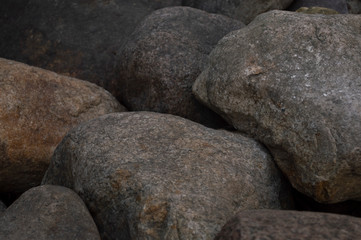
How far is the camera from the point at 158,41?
12.1ft

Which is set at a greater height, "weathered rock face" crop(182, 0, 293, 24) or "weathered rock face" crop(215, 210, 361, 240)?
"weathered rock face" crop(215, 210, 361, 240)

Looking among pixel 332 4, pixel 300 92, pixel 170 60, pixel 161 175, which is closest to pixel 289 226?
pixel 161 175

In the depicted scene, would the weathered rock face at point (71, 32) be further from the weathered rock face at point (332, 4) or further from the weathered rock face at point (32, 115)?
the weathered rock face at point (332, 4)

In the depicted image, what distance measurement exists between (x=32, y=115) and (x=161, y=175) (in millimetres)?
1276

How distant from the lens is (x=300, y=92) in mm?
2801

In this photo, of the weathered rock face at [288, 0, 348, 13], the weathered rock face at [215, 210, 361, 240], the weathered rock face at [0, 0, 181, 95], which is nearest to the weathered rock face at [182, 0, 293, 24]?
the weathered rock face at [0, 0, 181, 95]

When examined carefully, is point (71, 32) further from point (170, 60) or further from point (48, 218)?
point (48, 218)

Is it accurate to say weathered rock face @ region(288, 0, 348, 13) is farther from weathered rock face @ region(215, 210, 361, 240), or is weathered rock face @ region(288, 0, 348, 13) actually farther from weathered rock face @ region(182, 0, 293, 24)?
weathered rock face @ region(215, 210, 361, 240)

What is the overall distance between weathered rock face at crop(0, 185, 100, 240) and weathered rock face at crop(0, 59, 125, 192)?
2.31ft

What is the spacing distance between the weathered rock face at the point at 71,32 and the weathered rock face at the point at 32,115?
26.1 inches

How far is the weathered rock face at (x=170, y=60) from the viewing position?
3574mm

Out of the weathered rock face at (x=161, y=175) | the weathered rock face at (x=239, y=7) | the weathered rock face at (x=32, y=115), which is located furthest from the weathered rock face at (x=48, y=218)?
the weathered rock face at (x=239, y=7)

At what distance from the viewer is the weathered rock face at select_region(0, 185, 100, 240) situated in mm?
2523

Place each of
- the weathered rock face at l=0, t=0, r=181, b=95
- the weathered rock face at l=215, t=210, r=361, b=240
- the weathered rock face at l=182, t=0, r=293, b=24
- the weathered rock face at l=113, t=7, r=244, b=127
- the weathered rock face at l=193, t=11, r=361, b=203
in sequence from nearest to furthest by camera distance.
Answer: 1. the weathered rock face at l=215, t=210, r=361, b=240
2. the weathered rock face at l=193, t=11, r=361, b=203
3. the weathered rock face at l=113, t=7, r=244, b=127
4. the weathered rock face at l=0, t=0, r=181, b=95
5. the weathered rock face at l=182, t=0, r=293, b=24
